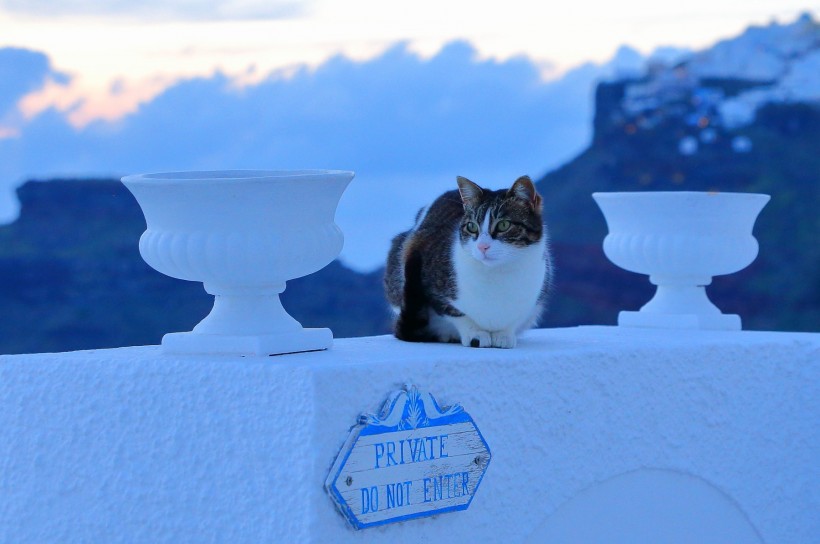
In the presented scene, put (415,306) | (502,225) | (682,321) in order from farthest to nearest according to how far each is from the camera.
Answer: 1. (682,321)
2. (415,306)
3. (502,225)

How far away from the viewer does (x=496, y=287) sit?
2.40 meters

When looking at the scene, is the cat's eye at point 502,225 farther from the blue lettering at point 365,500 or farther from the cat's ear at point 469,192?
the blue lettering at point 365,500

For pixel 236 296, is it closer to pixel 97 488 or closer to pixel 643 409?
pixel 97 488

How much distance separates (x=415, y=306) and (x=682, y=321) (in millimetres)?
1037

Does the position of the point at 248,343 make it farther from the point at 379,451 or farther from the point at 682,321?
the point at 682,321

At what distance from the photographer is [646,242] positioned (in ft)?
10.7

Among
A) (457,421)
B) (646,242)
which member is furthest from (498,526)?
(646,242)

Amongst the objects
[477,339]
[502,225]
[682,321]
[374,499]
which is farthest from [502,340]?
[682,321]

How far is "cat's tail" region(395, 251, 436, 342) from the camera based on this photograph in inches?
101

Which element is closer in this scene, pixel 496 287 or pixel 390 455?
pixel 390 455

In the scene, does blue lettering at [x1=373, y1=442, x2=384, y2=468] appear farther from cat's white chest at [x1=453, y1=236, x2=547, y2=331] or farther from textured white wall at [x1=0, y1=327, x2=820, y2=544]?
cat's white chest at [x1=453, y1=236, x2=547, y2=331]

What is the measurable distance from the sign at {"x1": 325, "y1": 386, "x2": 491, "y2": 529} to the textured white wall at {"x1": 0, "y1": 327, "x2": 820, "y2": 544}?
0.03 m

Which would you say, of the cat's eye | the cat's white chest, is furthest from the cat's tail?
the cat's eye

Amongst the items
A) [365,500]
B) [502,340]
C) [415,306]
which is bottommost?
[365,500]
